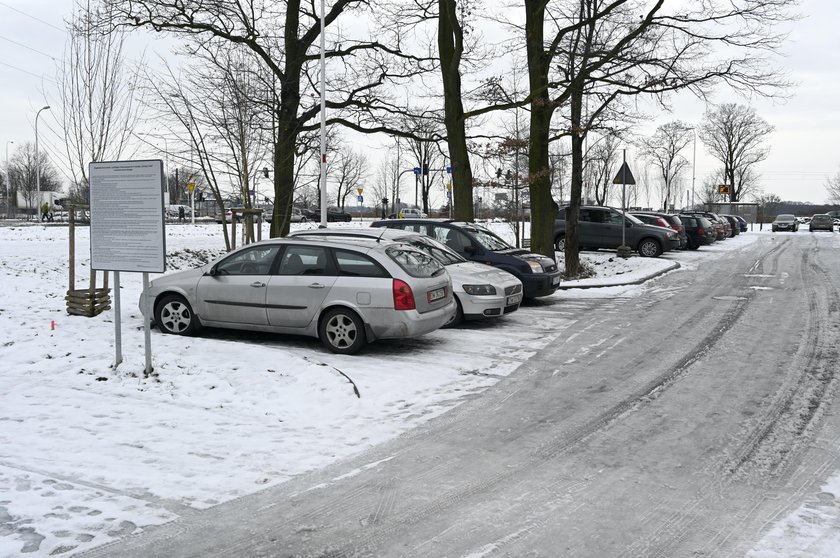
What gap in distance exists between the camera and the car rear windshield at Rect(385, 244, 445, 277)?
9367 millimetres

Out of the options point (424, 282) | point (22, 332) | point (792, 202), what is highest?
point (792, 202)

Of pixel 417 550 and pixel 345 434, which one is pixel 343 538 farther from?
pixel 345 434

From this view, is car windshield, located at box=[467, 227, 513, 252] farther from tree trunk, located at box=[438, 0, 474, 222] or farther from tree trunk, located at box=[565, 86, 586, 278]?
tree trunk, located at box=[565, 86, 586, 278]

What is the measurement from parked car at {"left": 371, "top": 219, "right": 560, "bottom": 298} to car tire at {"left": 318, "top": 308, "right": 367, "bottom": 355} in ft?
16.6

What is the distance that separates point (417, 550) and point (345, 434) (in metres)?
2.28

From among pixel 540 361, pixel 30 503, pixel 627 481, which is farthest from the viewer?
pixel 540 361

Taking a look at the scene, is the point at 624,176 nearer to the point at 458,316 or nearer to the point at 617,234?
the point at 617,234

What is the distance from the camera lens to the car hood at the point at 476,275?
1141 centimetres

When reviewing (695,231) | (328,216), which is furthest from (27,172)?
(695,231)

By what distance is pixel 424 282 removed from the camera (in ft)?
30.4

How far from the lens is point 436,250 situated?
12414 millimetres

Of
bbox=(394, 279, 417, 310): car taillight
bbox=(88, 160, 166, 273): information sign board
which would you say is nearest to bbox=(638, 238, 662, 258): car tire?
bbox=(394, 279, 417, 310): car taillight

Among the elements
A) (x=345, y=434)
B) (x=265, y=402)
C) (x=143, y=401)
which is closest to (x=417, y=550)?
(x=345, y=434)

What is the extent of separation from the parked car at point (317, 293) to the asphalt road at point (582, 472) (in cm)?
166
